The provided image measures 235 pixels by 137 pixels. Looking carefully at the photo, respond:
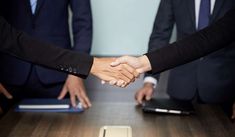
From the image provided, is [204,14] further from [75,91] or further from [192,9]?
[75,91]

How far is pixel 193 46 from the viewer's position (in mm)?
1948

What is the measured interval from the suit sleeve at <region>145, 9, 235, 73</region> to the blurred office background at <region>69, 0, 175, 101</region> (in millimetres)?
945

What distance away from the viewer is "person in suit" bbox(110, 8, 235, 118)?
1.92 m

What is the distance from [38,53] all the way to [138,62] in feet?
1.52

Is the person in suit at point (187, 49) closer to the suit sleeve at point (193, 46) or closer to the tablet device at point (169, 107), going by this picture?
the suit sleeve at point (193, 46)

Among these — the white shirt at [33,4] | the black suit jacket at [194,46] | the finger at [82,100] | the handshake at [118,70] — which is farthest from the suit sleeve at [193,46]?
the white shirt at [33,4]

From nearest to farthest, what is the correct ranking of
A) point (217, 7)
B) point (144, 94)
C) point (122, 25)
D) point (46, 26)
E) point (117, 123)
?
point (117, 123)
point (144, 94)
point (217, 7)
point (46, 26)
point (122, 25)

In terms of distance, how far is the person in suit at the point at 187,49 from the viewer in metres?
1.92

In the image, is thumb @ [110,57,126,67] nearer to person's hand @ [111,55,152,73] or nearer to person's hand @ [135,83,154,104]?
person's hand @ [111,55,152,73]

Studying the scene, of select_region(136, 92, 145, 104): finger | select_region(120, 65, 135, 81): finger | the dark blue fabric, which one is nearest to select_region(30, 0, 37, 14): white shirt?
select_region(120, 65, 135, 81): finger

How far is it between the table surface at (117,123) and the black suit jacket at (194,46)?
238mm

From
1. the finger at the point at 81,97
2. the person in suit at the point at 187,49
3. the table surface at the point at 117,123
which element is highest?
the person in suit at the point at 187,49

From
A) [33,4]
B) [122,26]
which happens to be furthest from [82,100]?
[122,26]

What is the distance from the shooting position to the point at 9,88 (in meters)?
2.43
